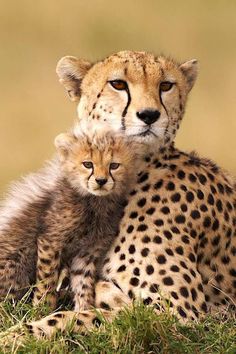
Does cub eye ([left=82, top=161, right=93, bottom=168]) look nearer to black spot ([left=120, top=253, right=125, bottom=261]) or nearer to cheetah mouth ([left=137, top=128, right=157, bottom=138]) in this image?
cheetah mouth ([left=137, top=128, right=157, bottom=138])

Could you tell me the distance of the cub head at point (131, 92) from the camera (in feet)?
14.0

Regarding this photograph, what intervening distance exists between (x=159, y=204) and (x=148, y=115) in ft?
1.30

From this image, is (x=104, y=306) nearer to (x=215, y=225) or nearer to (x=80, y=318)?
(x=80, y=318)

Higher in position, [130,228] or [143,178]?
[143,178]

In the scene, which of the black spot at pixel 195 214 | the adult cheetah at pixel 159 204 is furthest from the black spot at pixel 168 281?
the black spot at pixel 195 214

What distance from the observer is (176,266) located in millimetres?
4273

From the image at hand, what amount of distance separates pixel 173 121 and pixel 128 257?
1.98 feet

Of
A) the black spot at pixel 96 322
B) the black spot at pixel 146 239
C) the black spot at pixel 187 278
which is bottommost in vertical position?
the black spot at pixel 96 322

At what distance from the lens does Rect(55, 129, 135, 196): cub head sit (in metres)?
4.16

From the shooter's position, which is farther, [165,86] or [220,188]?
[220,188]

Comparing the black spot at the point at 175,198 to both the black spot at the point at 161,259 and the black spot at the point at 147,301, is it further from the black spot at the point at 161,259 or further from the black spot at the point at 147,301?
the black spot at the point at 147,301

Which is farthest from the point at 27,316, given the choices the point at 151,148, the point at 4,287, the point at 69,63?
the point at 69,63

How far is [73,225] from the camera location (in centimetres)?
433

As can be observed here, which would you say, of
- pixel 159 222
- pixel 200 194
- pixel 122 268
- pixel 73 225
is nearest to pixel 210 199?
pixel 200 194
